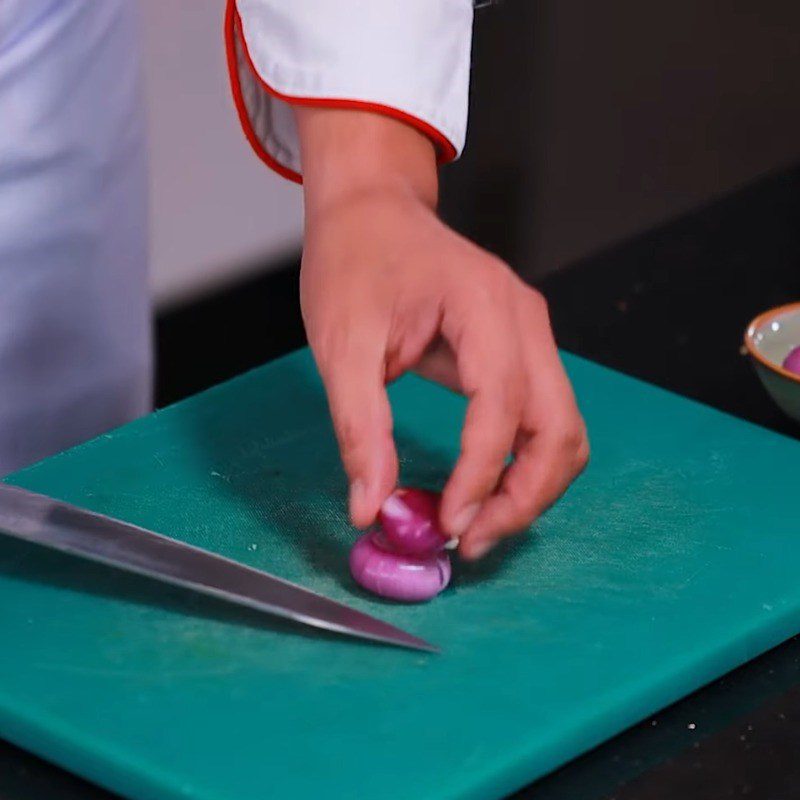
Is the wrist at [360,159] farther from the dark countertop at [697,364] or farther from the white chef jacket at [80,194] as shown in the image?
the dark countertop at [697,364]

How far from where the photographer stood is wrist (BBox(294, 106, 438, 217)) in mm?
1038

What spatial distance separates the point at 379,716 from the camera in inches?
34.6

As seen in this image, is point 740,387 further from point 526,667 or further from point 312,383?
point 526,667

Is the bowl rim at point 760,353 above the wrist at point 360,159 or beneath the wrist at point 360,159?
beneath

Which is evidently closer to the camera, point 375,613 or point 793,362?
point 375,613

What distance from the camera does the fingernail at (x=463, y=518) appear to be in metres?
0.95

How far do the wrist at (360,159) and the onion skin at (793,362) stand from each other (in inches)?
11.8

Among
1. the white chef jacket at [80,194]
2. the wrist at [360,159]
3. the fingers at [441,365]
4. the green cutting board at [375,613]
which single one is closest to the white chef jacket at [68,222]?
the white chef jacket at [80,194]

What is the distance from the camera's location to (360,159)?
105 centimetres

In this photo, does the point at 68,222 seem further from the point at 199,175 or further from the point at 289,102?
the point at 199,175

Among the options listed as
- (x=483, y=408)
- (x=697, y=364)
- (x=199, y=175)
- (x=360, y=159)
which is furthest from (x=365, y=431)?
(x=199, y=175)

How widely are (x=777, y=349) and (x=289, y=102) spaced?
41cm

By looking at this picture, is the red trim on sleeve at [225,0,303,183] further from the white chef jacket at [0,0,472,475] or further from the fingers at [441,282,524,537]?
the fingers at [441,282,524,537]

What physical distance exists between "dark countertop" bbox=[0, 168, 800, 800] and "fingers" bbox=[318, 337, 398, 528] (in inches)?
7.0
